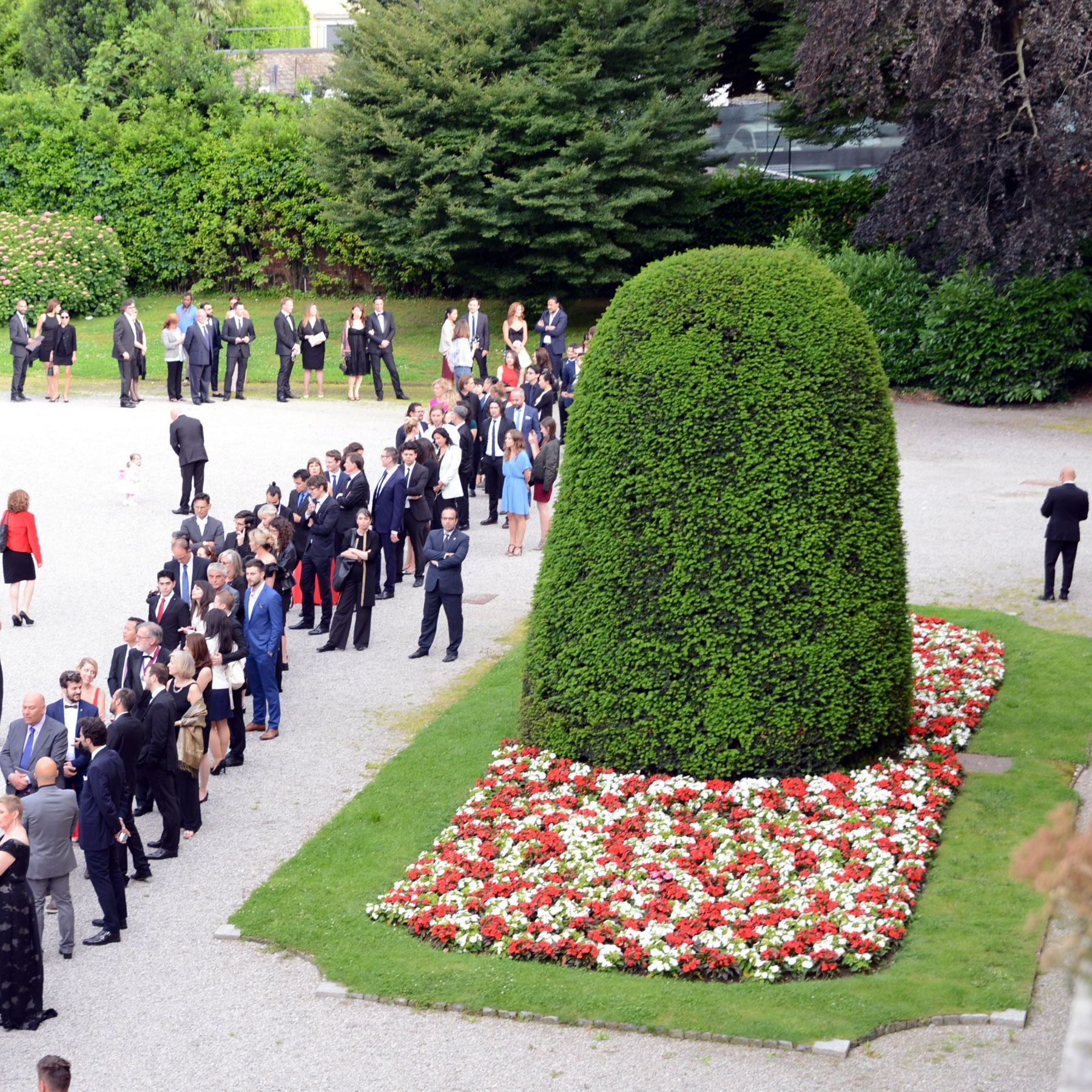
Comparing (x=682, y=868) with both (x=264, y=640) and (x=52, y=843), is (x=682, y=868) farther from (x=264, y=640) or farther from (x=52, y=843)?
(x=264, y=640)

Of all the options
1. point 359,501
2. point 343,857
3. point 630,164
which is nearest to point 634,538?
point 343,857

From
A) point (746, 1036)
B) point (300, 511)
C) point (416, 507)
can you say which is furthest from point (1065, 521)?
point (746, 1036)

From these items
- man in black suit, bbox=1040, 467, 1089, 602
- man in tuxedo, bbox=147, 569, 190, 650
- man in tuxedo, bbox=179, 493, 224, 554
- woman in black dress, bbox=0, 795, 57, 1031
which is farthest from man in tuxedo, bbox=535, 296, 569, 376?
woman in black dress, bbox=0, 795, 57, 1031

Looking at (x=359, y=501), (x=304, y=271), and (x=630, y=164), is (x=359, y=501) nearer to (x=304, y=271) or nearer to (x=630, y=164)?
(x=630, y=164)

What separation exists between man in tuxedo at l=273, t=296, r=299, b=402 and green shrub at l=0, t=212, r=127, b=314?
29.7 feet

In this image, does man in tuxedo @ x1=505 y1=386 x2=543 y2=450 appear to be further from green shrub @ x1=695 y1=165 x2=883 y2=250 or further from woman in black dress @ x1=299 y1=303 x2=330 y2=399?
green shrub @ x1=695 y1=165 x2=883 y2=250

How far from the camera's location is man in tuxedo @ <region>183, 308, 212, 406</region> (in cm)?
2508

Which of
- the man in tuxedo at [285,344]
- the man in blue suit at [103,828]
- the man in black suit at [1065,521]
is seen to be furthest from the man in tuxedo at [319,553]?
the man in tuxedo at [285,344]

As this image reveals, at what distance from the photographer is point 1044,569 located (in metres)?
16.6

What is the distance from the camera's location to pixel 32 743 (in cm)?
1027

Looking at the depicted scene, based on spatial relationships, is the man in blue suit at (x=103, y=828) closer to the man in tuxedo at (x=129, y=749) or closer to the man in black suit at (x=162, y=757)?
the man in tuxedo at (x=129, y=749)

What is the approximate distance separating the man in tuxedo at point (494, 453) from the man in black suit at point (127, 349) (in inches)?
350

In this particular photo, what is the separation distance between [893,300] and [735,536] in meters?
16.6

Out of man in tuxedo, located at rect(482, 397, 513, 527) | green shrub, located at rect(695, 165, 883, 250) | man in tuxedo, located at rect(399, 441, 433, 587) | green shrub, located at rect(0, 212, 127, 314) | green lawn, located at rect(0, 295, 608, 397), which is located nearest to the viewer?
man in tuxedo, located at rect(399, 441, 433, 587)
